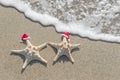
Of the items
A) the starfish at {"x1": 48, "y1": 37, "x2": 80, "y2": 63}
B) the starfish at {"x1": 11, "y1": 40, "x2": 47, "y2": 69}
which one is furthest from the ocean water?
the starfish at {"x1": 11, "y1": 40, "x2": 47, "y2": 69}

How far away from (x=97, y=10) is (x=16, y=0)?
1491 mm

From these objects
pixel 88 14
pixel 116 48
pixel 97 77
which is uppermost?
pixel 88 14

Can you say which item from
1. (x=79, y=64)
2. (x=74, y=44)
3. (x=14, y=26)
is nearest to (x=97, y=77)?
(x=79, y=64)

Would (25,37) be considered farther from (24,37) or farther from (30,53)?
(30,53)

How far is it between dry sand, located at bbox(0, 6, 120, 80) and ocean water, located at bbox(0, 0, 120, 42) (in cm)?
14

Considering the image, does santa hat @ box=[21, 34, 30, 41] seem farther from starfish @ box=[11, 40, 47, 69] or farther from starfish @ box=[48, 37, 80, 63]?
starfish @ box=[48, 37, 80, 63]

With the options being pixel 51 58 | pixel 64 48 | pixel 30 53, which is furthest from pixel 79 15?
pixel 30 53

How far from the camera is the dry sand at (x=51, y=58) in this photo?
449cm

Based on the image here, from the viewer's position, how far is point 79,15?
510cm

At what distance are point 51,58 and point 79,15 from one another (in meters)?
1.00

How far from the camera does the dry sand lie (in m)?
4.49

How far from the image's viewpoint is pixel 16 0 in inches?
206

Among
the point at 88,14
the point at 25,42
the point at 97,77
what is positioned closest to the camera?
the point at 97,77

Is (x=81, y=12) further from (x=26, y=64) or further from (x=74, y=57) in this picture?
(x=26, y=64)
